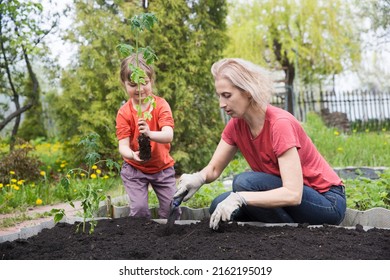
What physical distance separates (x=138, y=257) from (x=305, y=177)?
0.97m

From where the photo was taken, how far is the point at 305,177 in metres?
2.74

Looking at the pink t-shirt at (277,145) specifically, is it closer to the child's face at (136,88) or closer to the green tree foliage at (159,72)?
the child's face at (136,88)

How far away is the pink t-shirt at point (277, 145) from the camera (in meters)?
2.52

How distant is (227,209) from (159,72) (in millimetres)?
3896

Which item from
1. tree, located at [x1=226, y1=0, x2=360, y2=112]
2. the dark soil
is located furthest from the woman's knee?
tree, located at [x1=226, y1=0, x2=360, y2=112]

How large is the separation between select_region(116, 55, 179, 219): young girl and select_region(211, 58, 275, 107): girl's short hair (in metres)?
0.69

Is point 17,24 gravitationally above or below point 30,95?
above

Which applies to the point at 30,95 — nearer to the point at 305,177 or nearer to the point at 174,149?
the point at 174,149

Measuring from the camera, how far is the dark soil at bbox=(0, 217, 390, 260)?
2.12m

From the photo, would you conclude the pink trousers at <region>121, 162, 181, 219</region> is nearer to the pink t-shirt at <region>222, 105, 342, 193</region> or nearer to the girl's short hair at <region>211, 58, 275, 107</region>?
the pink t-shirt at <region>222, 105, 342, 193</region>

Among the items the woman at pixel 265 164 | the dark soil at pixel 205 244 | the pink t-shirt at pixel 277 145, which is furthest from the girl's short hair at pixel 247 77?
the dark soil at pixel 205 244

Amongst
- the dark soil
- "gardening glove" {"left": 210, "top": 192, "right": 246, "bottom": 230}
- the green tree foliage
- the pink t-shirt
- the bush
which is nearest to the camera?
the dark soil

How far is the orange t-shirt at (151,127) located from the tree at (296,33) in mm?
9828
